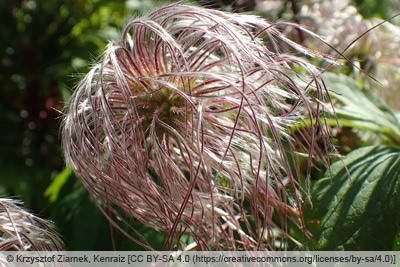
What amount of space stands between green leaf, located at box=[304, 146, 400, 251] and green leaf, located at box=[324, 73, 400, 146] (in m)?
0.15

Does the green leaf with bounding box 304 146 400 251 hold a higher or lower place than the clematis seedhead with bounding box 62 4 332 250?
lower

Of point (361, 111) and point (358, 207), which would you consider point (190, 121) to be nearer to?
point (358, 207)

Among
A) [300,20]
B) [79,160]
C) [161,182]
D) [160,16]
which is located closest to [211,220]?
[161,182]

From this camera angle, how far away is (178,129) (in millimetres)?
1045

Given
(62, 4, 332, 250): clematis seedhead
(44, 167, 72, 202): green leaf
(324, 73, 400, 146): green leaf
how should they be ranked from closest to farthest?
(62, 4, 332, 250): clematis seedhead < (324, 73, 400, 146): green leaf < (44, 167, 72, 202): green leaf

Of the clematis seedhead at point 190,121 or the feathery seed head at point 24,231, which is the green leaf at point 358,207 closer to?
the clematis seedhead at point 190,121

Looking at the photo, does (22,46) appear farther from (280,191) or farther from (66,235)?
(280,191)

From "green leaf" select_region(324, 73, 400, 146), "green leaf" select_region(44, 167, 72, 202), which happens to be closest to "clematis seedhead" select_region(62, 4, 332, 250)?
"green leaf" select_region(324, 73, 400, 146)

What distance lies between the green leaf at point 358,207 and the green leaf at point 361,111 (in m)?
0.15

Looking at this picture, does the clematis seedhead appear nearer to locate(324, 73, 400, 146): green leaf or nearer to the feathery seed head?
the feathery seed head

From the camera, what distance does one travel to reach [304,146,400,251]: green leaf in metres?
1.07

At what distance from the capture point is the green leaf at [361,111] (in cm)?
133

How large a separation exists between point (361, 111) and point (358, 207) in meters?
0.31

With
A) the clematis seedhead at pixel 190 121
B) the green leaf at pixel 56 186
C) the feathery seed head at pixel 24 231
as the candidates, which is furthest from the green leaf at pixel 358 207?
the green leaf at pixel 56 186
